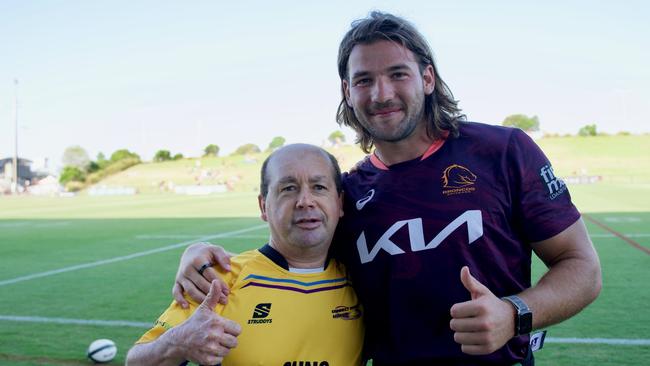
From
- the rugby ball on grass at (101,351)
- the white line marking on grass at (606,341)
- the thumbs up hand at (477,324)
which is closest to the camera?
the thumbs up hand at (477,324)

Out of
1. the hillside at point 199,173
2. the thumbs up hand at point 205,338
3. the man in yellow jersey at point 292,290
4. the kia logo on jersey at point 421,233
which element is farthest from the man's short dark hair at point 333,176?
the hillside at point 199,173

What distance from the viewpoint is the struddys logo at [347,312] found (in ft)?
7.86

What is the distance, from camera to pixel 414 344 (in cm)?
224

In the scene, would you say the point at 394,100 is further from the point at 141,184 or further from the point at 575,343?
the point at 141,184

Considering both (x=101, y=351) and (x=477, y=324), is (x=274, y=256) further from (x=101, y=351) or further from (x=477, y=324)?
(x=101, y=351)

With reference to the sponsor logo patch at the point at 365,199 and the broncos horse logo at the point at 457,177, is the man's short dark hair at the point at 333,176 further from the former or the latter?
the broncos horse logo at the point at 457,177

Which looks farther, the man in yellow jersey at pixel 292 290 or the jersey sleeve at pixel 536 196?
the man in yellow jersey at pixel 292 290

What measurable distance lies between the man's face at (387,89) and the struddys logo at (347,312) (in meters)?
0.71

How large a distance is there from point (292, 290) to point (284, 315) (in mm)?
109

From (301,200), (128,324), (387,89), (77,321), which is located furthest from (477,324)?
(77,321)

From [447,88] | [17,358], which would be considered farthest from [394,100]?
[17,358]

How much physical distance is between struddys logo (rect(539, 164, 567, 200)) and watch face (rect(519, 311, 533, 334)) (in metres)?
0.47

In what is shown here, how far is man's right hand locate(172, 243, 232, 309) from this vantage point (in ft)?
7.71

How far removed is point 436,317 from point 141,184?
60717mm
